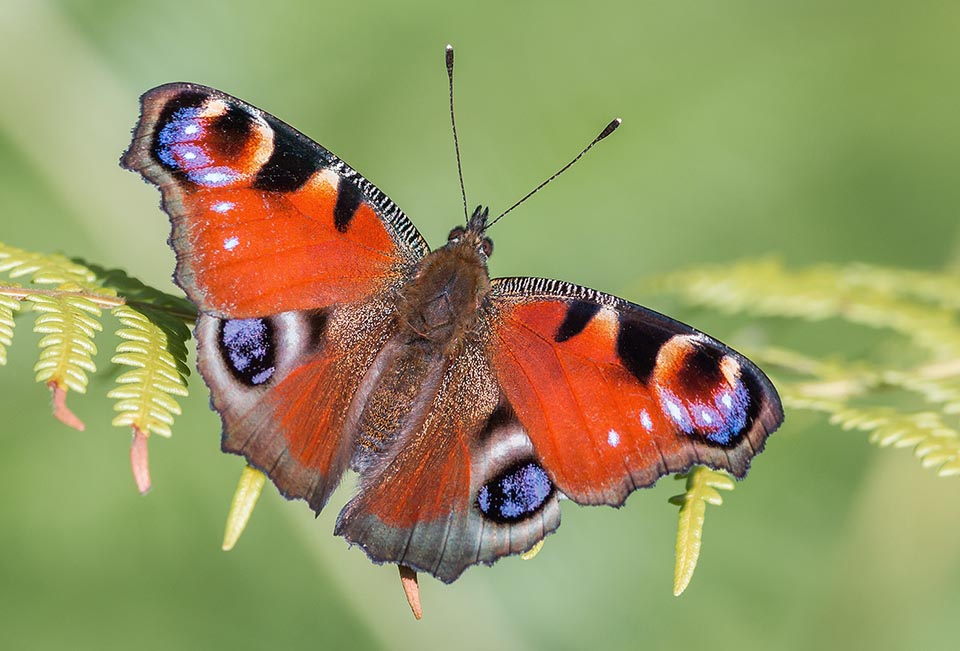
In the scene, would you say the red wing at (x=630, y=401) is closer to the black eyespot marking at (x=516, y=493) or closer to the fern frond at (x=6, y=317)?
the black eyespot marking at (x=516, y=493)

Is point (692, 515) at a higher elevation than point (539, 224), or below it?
higher

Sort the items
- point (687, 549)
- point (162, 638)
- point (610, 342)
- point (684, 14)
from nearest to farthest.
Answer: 1. point (687, 549)
2. point (610, 342)
3. point (162, 638)
4. point (684, 14)

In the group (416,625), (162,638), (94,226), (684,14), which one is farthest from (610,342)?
(684,14)

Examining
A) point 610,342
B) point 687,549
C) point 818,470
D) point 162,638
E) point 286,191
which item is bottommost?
point 162,638

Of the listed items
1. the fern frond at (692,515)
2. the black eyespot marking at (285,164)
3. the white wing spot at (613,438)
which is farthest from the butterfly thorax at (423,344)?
the fern frond at (692,515)

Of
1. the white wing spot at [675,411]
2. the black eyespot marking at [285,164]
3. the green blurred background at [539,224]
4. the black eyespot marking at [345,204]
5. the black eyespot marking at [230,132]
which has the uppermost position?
the black eyespot marking at [230,132]

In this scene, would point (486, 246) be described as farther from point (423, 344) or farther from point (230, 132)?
point (230, 132)

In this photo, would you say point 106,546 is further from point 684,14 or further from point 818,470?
point 684,14

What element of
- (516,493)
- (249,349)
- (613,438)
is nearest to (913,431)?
(613,438)
